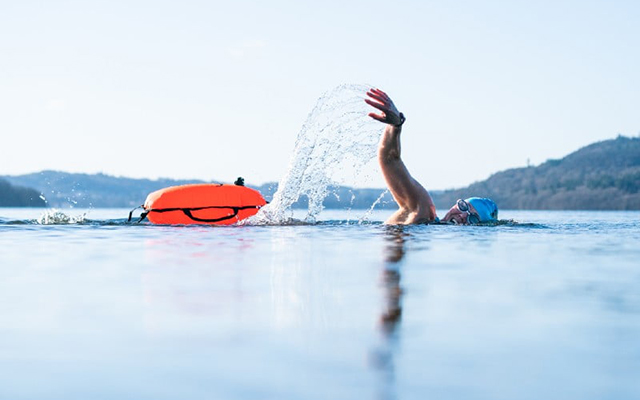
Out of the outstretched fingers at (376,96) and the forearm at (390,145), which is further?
the forearm at (390,145)

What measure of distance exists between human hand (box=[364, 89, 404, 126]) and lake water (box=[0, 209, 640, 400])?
4.09 m

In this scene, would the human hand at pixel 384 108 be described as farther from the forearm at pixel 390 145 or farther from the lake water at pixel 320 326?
the lake water at pixel 320 326

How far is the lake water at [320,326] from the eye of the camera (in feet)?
11.1

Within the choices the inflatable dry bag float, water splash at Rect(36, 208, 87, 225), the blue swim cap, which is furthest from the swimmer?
water splash at Rect(36, 208, 87, 225)

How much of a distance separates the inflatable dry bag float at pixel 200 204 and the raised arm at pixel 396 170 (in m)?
4.01

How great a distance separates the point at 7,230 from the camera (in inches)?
701

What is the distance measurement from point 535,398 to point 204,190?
15666 mm

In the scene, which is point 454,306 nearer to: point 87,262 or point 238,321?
point 238,321

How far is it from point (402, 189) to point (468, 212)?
340cm

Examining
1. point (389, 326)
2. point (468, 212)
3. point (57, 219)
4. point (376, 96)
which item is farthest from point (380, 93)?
point (57, 219)

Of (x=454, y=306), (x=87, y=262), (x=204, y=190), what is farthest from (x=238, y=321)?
(x=204, y=190)

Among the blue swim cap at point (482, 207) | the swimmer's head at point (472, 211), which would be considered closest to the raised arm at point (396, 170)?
the swimmer's head at point (472, 211)

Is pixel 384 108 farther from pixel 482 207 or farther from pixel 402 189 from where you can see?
pixel 482 207

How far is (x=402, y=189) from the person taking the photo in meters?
15.7
